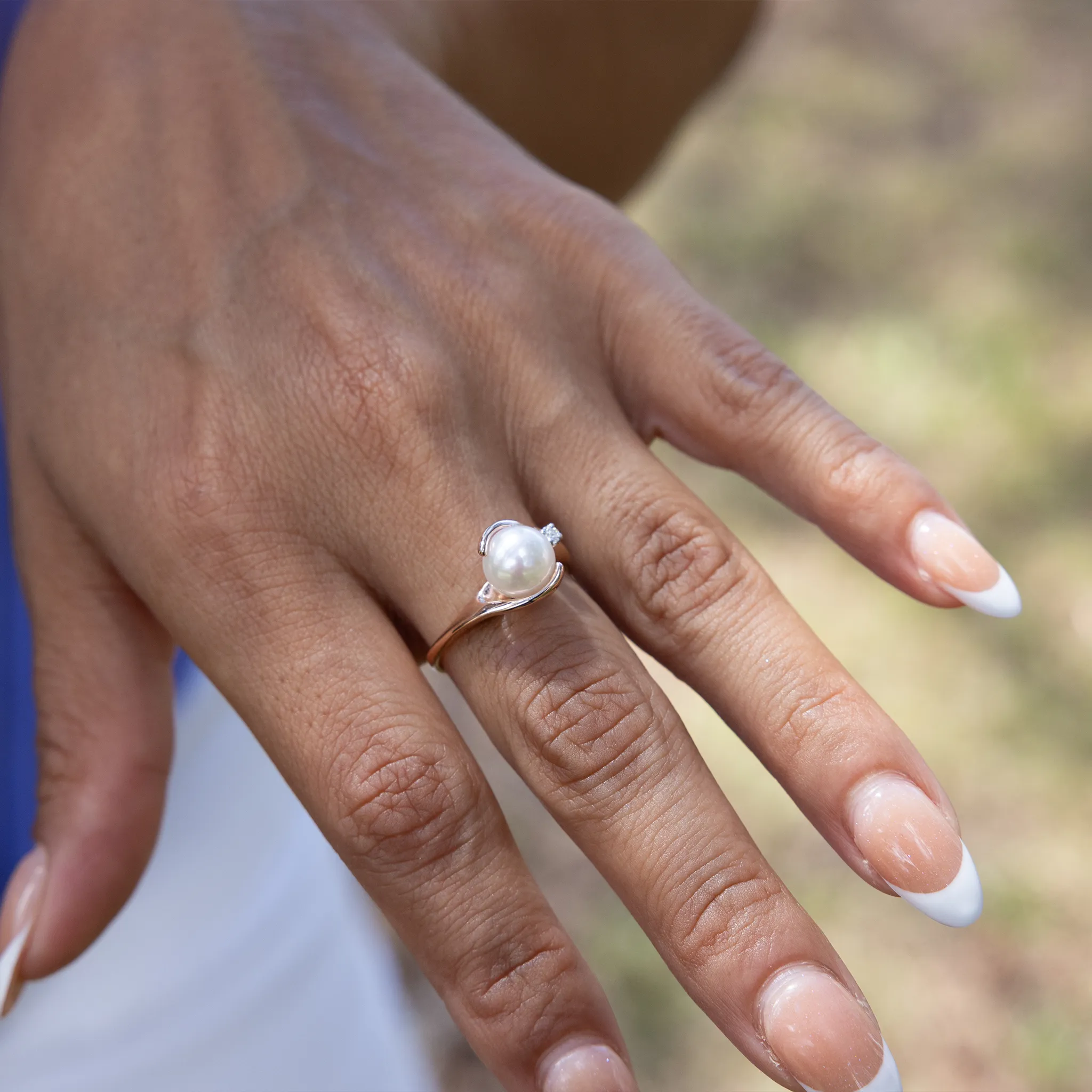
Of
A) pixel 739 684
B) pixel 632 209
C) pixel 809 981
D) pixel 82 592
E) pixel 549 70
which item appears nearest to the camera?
pixel 809 981

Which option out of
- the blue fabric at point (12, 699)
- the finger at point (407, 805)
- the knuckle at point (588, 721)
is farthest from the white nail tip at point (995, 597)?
the blue fabric at point (12, 699)

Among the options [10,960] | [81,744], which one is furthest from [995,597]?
[10,960]

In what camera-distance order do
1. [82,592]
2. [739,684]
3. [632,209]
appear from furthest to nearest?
[632,209] → [82,592] → [739,684]

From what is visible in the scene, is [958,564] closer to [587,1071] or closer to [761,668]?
[761,668]

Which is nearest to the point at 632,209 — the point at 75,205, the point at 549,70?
the point at 549,70

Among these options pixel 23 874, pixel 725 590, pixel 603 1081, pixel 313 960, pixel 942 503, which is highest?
pixel 942 503

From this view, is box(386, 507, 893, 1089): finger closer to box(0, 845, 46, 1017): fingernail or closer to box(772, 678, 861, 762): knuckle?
box(772, 678, 861, 762): knuckle

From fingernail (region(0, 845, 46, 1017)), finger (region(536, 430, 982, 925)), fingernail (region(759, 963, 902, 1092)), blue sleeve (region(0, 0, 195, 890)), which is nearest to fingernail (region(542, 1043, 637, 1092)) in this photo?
fingernail (region(759, 963, 902, 1092))

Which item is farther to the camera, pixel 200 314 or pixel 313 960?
pixel 313 960

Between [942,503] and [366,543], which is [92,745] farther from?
[942,503]
